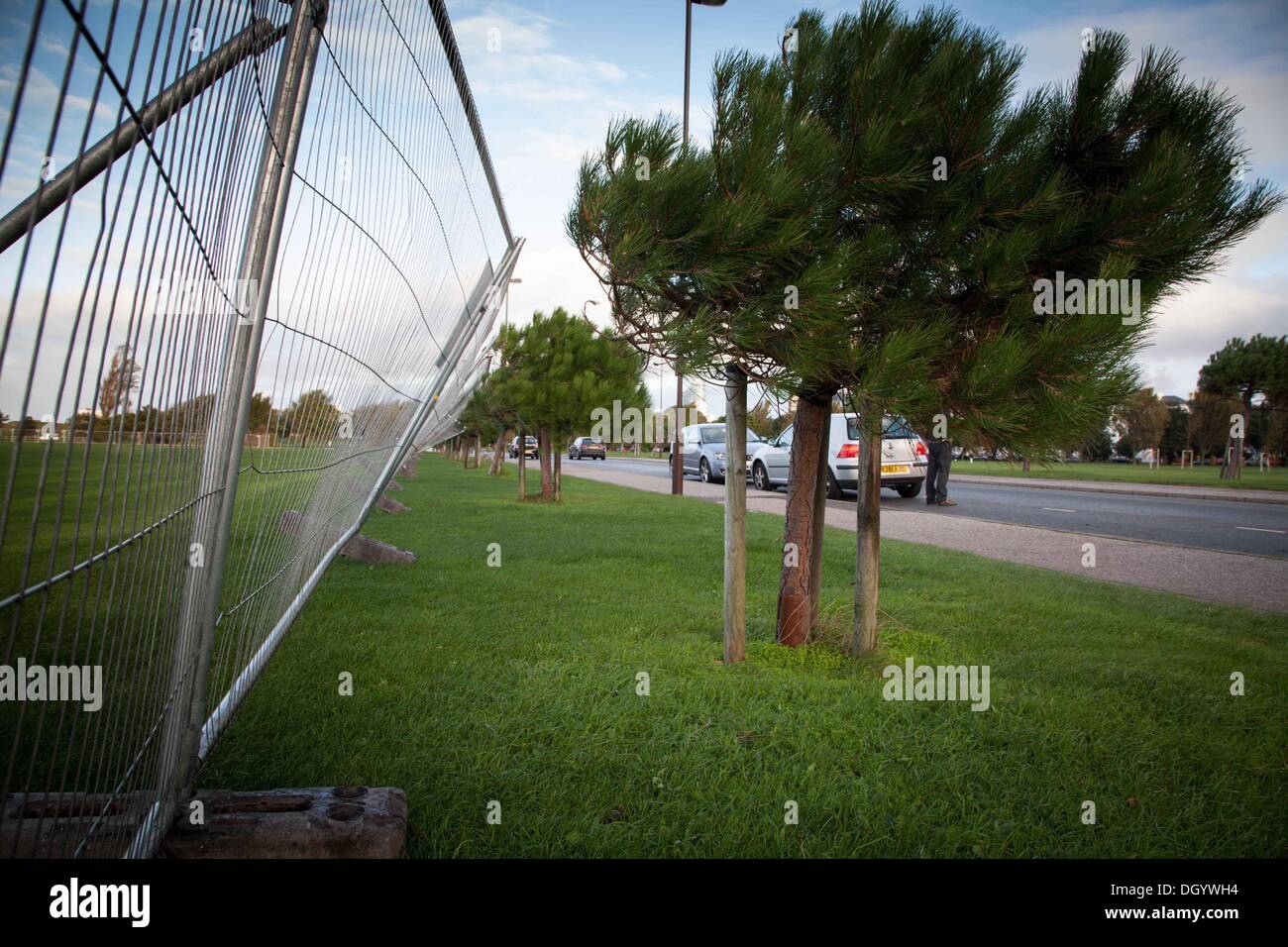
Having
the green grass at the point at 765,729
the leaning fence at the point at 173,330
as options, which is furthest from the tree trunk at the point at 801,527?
the leaning fence at the point at 173,330

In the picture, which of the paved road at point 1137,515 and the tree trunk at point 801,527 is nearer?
the tree trunk at point 801,527

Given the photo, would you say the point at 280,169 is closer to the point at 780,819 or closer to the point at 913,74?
the point at 780,819

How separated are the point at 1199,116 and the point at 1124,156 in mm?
298

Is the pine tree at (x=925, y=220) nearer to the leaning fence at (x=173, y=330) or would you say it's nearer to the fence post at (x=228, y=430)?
the leaning fence at (x=173, y=330)

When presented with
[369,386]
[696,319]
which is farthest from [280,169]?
[696,319]

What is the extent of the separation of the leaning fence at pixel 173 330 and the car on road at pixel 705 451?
18.8m

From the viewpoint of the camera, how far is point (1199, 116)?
132 inches

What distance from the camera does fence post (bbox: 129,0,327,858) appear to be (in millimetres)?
1699

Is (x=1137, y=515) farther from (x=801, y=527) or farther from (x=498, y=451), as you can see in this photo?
(x=498, y=451)

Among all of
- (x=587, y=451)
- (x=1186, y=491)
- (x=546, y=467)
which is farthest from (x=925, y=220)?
(x=587, y=451)

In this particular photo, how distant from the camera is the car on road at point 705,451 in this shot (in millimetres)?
22172

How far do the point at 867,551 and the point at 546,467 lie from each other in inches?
450
